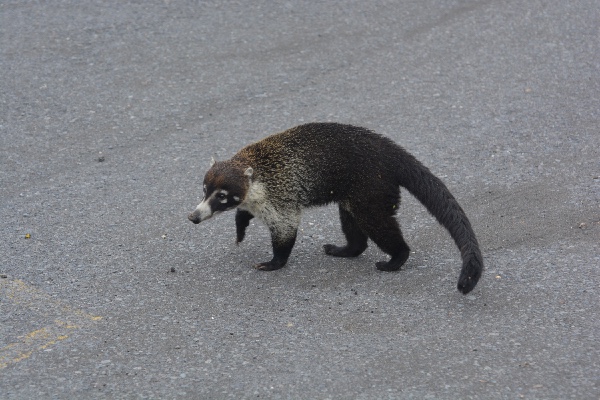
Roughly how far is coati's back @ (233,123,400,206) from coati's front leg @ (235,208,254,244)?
0.28 m

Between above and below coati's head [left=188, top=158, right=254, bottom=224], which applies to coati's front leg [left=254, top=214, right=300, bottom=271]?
below

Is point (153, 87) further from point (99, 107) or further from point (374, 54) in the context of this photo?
point (374, 54)

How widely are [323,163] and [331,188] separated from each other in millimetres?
196

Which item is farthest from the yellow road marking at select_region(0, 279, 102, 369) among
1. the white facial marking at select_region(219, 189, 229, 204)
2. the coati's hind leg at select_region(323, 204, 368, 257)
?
the coati's hind leg at select_region(323, 204, 368, 257)

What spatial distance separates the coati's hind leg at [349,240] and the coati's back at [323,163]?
21 cm

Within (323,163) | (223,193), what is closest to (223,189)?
(223,193)

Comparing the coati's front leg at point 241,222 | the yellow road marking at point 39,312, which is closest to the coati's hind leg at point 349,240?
the coati's front leg at point 241,222

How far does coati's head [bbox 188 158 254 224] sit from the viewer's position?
20.2 feet

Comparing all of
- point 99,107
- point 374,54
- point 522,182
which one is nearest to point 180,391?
point 522,182

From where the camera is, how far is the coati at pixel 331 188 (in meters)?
6.16

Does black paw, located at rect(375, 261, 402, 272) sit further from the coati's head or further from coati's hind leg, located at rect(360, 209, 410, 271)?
the coati's head

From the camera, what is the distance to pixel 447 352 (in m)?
5.16

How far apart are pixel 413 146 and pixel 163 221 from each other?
8.52 ft

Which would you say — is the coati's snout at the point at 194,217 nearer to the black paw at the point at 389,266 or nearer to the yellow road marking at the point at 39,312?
the yellow road marking at the point at 39,312
